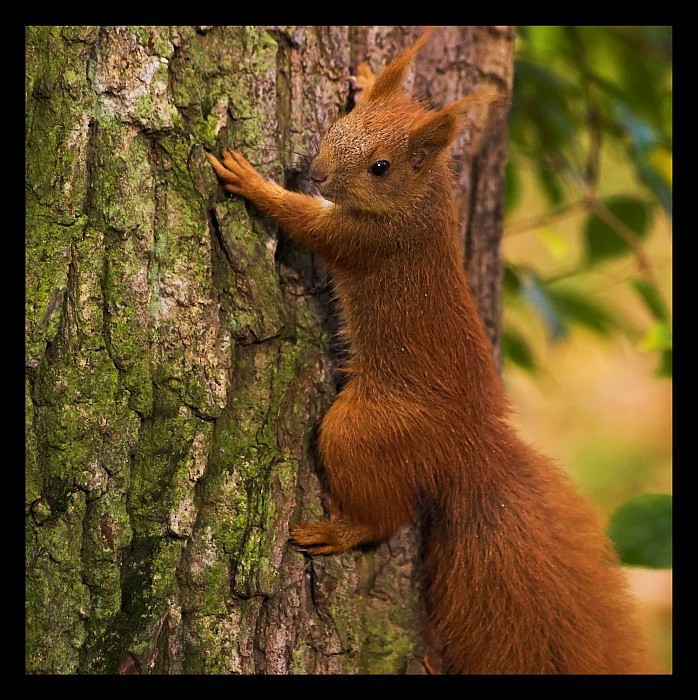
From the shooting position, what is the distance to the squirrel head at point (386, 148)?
2.11 meters

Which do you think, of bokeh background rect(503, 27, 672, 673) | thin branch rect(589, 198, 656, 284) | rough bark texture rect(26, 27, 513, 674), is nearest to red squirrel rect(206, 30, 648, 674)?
rough bark texture rect(26, 27, 513, 674)

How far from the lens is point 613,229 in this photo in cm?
315

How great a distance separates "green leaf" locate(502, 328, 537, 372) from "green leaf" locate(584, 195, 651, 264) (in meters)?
0.44

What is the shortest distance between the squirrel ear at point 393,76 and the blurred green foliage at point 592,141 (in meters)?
0.83

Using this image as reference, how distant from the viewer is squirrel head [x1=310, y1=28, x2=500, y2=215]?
2.11 m

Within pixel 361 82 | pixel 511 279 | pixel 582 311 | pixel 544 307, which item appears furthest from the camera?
pixel 582 311

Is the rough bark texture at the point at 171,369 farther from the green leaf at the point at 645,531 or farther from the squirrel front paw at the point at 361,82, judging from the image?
the green leaf at the point at 645,531

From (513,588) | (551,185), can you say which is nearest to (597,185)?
(551,185)

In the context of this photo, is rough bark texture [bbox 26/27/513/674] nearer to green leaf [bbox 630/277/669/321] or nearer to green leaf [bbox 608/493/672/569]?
green leaf [bbox 608/493/672/569]

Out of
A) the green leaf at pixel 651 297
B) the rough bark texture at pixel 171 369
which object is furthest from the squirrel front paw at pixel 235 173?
the green leaf at pixel 651 297

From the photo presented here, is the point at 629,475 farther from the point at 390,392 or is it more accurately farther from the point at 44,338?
the point at 44,338

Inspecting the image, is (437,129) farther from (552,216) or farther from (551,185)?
(551,185)

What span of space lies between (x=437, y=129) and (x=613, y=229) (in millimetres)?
1333

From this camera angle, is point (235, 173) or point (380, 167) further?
point (380, 167)
